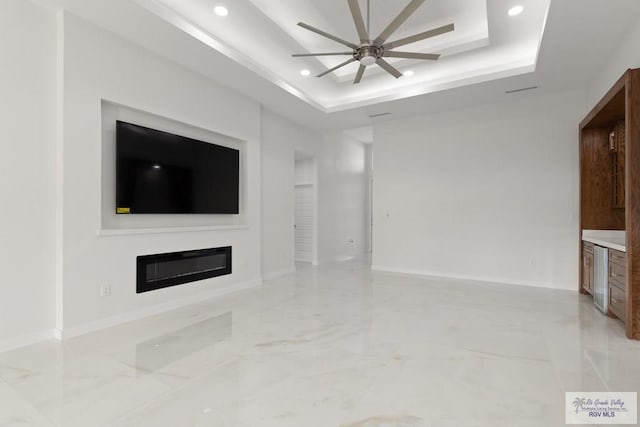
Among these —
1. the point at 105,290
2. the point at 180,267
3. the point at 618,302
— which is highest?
the point at 180,267

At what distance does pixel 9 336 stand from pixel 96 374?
1173mm

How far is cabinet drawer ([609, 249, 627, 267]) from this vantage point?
320 centimetres

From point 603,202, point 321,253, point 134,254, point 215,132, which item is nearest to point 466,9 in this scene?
point 603,202

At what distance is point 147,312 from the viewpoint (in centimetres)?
382

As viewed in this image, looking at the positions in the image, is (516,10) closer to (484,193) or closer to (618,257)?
(618,257)

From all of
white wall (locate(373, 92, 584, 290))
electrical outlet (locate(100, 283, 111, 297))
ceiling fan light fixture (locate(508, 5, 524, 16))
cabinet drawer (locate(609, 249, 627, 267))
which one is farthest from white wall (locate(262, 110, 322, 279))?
cabinet drawer (locate(609, 249, 627, 267))

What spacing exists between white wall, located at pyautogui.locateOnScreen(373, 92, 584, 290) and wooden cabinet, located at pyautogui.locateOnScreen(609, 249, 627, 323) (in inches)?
62.4

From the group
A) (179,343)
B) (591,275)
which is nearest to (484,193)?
(591,275)

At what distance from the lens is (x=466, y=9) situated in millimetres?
3670

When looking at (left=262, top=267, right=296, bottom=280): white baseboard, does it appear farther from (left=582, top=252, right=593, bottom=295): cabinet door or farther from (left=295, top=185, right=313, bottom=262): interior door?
(left=582, top=252, right=593, bottom=295): cabinet door

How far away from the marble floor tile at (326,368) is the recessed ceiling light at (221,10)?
3.37 m

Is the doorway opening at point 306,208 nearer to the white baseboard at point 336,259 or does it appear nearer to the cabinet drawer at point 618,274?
the white baseboard at point 336,259

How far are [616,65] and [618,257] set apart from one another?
2210 millimetres

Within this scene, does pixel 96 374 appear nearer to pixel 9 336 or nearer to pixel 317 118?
pixel 9 336
